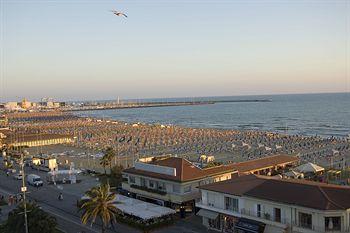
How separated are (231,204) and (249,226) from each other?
209 centimetres

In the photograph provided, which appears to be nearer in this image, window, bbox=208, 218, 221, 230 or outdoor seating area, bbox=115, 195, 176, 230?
window, bbox=208, 218, 221, 230

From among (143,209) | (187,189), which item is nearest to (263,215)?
(187,189)

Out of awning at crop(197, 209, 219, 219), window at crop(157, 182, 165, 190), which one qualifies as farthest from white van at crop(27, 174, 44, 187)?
awning at crop(197, 209, 219, 219)

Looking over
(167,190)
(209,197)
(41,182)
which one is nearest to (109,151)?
(41,182)

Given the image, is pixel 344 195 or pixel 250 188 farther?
pixel 250 188

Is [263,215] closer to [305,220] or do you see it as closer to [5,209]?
[305,220]

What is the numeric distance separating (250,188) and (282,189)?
2200 millimetres

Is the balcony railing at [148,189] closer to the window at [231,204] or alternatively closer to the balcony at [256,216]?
the balcony at [256,216]

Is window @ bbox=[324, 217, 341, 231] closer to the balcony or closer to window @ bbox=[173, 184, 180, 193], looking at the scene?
the balcony

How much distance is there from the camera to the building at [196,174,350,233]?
2053 cm

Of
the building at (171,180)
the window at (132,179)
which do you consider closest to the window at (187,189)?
the building at (171,180)

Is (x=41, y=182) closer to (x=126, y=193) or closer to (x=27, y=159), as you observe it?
(x=126, y=193)

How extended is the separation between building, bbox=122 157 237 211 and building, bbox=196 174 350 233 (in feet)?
7.09

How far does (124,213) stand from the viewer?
1135 inches
